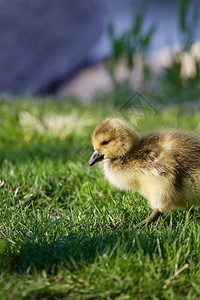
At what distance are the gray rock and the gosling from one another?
10315mm

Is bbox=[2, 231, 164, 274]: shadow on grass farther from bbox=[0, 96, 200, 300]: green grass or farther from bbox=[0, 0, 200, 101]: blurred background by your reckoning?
bbox=[0, 0, 200, 101]: blurred background

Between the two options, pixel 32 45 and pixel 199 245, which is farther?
pixel 32 45

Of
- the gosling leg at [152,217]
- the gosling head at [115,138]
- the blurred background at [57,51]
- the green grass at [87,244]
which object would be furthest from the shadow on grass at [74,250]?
the blurred background at [57,51]

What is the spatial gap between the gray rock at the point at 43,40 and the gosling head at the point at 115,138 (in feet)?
33.7

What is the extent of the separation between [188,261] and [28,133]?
3577 mm

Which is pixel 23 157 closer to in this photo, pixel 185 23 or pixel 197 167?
pixel 197 167

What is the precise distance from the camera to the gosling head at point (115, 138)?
2424mm

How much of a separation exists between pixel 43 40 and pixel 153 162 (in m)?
11.1

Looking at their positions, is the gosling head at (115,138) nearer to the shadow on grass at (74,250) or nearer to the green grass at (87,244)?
the green grass at (87,244)

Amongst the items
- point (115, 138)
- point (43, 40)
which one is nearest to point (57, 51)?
point (43, 40)

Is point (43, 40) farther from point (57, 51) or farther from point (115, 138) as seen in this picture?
point (115, 138)

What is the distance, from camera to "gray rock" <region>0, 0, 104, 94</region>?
11844mm

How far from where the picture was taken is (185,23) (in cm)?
707

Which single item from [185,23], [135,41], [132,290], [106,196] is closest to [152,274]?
[132,290]
